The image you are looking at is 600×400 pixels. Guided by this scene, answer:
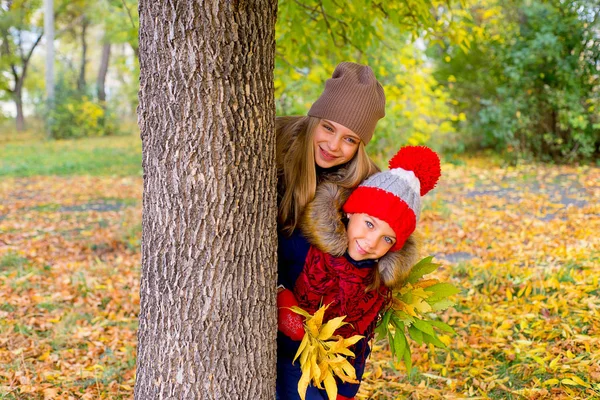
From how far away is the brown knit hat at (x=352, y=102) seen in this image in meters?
2.38

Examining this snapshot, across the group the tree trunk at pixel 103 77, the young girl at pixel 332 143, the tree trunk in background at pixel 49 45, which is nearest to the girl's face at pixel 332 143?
the young girl at pixel 332 143

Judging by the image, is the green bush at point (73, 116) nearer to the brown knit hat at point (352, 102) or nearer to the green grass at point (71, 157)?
the green grass at point (71, 157)

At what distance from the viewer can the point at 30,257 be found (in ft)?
17.7

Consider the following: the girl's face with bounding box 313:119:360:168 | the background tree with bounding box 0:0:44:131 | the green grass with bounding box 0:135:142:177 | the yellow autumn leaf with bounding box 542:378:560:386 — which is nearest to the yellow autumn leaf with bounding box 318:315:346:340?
the girl's face with bounding box 313:119:360:168

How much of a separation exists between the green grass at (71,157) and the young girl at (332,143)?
31.6ft

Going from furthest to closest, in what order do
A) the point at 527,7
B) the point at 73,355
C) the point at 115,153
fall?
1. the point at 115,153
2. the point at 527,7
3. the point at 73,355

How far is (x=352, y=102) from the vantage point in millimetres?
2379

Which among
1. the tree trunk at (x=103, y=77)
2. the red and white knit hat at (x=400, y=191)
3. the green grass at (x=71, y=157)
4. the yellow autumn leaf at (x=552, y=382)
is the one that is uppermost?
the tree trunk at (x=103, y=77)

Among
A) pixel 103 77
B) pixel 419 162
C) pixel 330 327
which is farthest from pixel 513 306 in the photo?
pixel 103 77

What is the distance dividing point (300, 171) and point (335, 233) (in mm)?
359

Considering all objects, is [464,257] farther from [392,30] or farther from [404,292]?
[392,30]

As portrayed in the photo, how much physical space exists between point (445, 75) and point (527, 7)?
2.42m

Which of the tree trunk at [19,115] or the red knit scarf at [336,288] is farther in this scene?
the tree trunk at [19,115]

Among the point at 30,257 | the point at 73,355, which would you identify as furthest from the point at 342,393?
the point at 30,257
